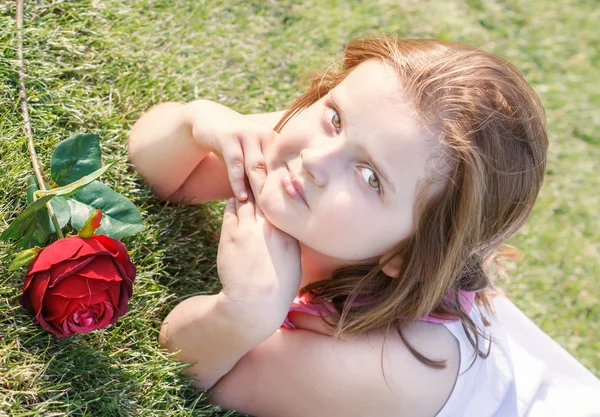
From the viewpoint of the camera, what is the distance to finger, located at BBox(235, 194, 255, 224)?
189cm

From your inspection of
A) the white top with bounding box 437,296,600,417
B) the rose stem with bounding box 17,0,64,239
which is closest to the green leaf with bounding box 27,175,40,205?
the rose stem with bounding box 17,0,64,239

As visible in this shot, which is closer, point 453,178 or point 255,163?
point 453,178

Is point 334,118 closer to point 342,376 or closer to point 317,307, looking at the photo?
point 317,307

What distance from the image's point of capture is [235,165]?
6.36ft

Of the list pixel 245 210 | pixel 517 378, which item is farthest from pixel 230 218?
pixel 517 378

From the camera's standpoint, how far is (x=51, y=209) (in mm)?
1663

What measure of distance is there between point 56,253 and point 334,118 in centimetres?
73

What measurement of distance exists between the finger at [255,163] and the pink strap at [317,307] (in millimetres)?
371

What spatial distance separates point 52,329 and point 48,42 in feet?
3.38

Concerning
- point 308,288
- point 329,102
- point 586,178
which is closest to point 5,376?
point 308,288

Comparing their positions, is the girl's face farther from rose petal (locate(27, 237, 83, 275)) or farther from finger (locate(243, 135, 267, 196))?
rose petal (locate(27, 237, 83, 275))

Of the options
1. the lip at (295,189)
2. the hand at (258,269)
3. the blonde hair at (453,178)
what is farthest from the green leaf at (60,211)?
the blonde hair at (453,178)

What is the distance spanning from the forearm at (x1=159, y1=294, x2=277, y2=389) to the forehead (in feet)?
1.66

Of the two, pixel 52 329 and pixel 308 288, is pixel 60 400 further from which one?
pixel 308 288
